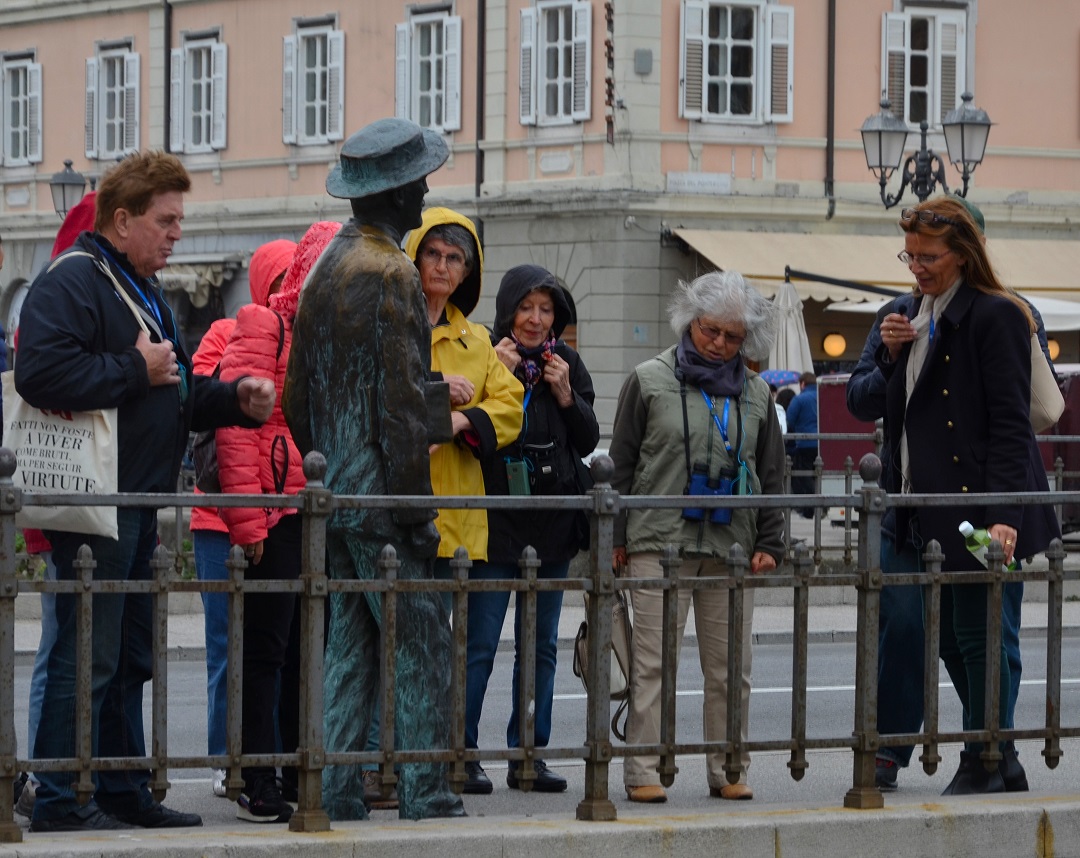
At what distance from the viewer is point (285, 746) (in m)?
7.82

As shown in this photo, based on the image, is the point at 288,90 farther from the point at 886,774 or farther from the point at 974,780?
the point at 974,780

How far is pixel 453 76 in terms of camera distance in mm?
33688

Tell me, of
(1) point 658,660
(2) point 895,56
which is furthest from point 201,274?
(1) point 658,660

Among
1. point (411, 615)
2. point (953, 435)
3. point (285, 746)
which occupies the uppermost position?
point (953, 435)

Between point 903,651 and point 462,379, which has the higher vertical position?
point 462,379

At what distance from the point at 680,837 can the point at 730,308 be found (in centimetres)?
236

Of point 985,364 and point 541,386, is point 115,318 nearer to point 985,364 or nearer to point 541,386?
point 541,386

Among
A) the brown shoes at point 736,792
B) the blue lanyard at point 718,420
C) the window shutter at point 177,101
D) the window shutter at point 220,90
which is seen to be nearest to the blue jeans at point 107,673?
the brown shoes at point 736,792

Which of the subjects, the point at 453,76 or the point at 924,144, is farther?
the point at 453,76

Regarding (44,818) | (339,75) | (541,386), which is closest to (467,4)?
(339,75)

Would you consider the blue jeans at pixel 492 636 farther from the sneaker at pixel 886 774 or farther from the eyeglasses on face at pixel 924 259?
the eyeglasses on face at pixel 924 259

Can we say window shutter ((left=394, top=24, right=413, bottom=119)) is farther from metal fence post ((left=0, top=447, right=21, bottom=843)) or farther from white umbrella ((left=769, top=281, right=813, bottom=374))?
metal fence post ((left=0, top=447, right=21, bottom=843))

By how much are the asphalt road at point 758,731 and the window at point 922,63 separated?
1976 cm

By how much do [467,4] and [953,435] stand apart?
27.0 metres
